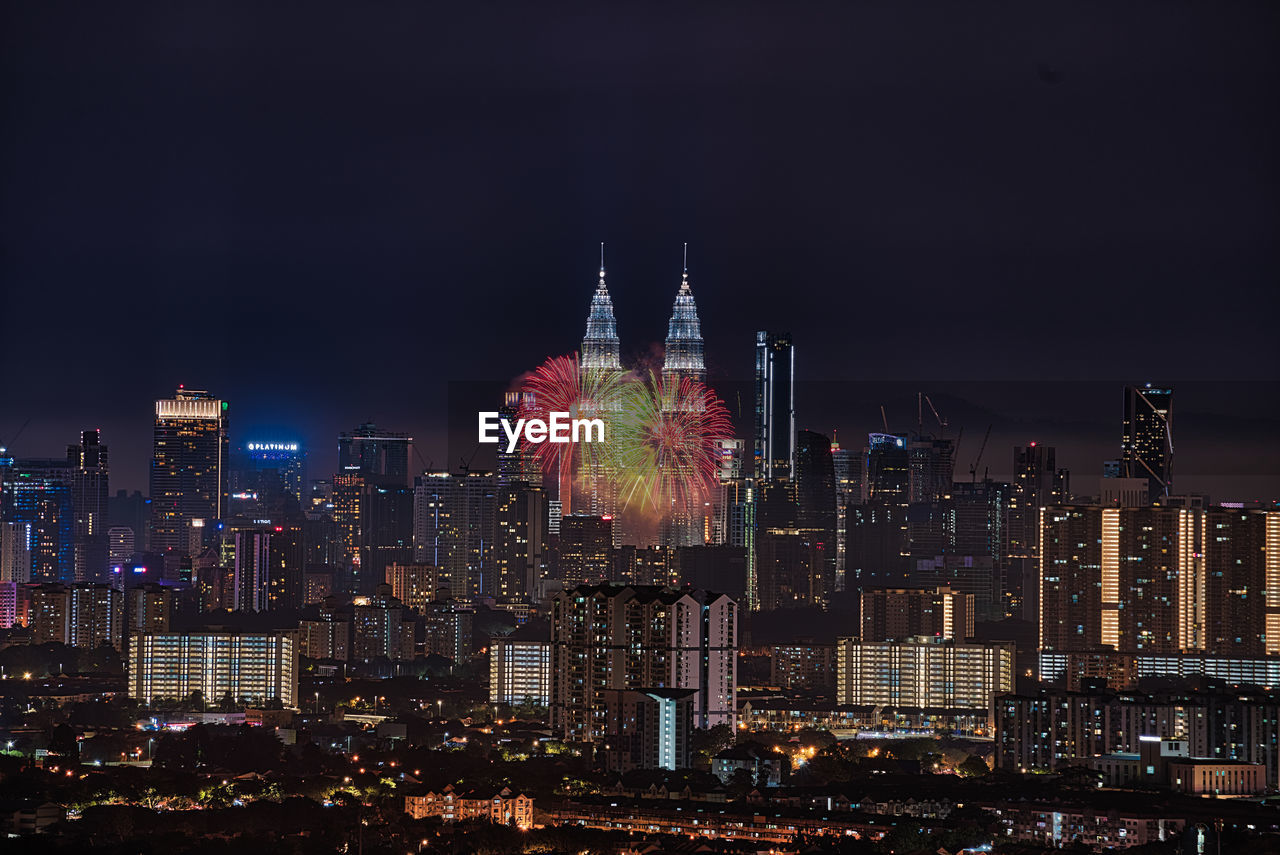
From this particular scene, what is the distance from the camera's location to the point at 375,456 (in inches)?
1427

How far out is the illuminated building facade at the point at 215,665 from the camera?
24.9m

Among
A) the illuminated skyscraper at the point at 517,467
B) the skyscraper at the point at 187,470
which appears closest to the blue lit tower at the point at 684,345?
the illuminated skyscraper at the point at 517,467

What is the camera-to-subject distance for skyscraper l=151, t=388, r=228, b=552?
1399 inches

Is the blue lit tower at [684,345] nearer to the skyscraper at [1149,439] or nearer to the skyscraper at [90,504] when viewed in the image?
the skyscraper at [1149,439]

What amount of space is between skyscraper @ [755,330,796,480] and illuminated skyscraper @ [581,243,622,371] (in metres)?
3.91

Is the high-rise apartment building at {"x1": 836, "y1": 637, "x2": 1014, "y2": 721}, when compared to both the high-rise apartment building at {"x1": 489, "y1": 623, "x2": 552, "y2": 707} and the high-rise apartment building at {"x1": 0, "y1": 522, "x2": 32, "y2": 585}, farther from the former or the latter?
the high-rise apartment building at {"x1": 0, "y1": 522, "x2": 32, "y2": 585}

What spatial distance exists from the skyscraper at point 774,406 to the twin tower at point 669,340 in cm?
346

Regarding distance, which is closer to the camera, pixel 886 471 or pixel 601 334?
pixel 601 334

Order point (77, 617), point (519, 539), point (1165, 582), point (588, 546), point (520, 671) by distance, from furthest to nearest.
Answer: point (519, 539), point (588, 546), point (77, 617), point (520, 671), point (1165, 582)

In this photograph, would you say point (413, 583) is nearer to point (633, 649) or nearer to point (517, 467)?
point (517, 467)

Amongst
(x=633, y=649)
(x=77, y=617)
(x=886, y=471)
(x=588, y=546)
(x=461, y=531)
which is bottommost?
(x=77, y=617)

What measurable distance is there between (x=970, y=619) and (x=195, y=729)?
33.2ft

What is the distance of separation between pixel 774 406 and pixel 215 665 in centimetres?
915

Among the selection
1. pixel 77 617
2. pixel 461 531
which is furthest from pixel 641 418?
pixel 461 531
